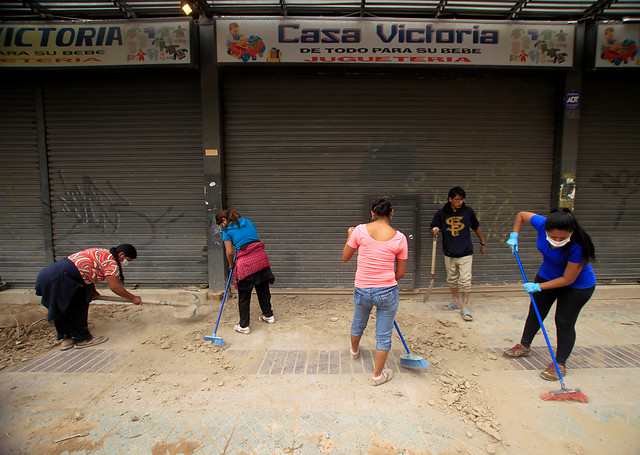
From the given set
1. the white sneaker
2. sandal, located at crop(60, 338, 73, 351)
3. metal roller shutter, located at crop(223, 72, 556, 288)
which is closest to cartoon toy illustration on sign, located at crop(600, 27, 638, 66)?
metal roller shutter, located at crop(223, 72, 556, 288)

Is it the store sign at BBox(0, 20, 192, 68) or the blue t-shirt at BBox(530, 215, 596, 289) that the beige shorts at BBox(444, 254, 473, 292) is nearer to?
the blue t-shirt at BBox(530, 215, 596, 289)

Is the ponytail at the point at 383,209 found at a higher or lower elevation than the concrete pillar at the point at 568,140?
lower

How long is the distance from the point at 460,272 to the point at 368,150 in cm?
242

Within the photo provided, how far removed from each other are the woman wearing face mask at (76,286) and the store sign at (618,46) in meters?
7.36

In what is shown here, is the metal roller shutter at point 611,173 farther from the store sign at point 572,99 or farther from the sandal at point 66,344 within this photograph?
the sandal at point 66,344

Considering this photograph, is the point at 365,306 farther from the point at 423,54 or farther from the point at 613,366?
the point at 423,54

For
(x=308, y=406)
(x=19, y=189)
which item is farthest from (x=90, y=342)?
(x=19, y=189)

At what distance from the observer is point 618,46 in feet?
17.0

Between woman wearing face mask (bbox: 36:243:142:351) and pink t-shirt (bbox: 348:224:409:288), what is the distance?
289 centimetres

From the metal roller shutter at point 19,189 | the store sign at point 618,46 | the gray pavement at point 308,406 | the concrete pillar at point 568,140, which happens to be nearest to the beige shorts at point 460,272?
Result: the gray pavement at point 308,406

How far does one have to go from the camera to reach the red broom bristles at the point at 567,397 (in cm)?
299

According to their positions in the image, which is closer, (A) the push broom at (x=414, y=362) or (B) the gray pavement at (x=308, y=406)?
(B) the gray pavement at (x=308, y=406)

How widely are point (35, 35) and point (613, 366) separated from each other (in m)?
8.77

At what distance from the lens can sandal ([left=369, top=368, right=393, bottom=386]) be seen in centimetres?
323
